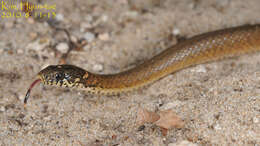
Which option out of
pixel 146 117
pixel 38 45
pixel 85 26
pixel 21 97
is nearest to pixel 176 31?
pixel 85 26

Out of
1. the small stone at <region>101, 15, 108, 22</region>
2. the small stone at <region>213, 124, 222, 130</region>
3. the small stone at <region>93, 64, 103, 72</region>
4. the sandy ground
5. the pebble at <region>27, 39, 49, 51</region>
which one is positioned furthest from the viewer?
the small stone at <region>101, 15, 108, 22</region>

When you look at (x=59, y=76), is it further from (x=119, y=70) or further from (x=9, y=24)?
(x=9, y=24)

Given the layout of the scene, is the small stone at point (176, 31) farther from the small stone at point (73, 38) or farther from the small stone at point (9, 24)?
the small stone at point (9, 24)

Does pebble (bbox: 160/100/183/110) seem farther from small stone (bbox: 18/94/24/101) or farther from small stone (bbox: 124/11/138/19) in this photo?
small stone (bbox: 124/11/138/19)

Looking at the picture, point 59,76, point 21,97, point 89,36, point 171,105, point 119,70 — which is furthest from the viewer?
point 89,36

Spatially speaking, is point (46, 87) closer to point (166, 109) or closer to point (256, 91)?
point (166, 109)

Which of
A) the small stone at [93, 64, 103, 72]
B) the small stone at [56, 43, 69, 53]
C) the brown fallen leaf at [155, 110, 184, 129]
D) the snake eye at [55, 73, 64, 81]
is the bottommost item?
the brown fallen leaf at [155, 110, 184, 129]

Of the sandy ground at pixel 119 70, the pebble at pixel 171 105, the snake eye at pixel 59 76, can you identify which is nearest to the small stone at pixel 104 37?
the sandy ground at pixel 119 70

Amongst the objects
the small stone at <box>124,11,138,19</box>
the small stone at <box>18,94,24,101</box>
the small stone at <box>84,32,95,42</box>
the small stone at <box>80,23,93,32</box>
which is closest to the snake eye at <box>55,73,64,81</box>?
the small stone at <box>18,94,24,101</box>
